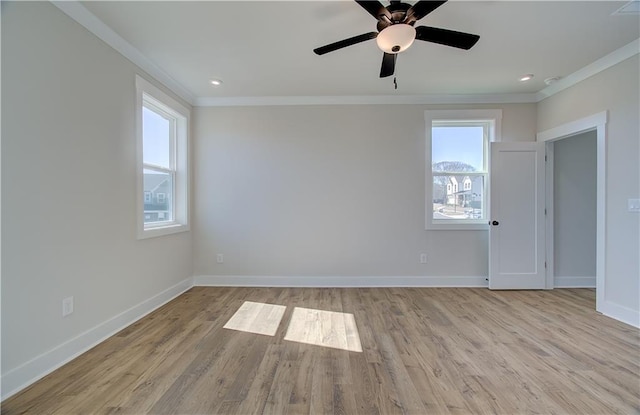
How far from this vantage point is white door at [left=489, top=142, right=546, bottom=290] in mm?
3777

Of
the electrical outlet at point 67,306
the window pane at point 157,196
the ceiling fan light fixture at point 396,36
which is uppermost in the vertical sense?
the ceiling fan light fixture at point 396,36

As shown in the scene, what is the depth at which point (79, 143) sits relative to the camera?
7.07 feet

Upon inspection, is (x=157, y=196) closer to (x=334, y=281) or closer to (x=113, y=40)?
(x=113, y=40)

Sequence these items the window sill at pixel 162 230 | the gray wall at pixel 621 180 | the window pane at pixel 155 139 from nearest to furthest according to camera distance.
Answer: the gray wall at pixel 621 180 → the window sill at pixel 162 230 → the window pane at pixel 155 139

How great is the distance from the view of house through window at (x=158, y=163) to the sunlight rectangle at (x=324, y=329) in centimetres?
209

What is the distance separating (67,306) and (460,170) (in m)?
4.67

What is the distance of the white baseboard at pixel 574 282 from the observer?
3.86 m

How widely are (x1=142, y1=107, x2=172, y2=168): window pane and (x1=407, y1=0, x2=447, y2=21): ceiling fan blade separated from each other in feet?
9.43

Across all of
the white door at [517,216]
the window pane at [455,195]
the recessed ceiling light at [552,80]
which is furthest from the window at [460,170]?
the recessed ceiling light at [552,80]

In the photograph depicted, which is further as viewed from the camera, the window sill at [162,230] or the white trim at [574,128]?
the white trim at [574,128]

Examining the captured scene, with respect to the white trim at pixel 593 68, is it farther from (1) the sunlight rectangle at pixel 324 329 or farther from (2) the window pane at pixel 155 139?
(2) the window pane at pixel 155 139

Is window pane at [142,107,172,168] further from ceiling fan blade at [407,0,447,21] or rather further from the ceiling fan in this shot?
ceiling fan blade at [407,0,447,21]

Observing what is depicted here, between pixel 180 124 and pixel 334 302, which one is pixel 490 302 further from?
pixel 180 124

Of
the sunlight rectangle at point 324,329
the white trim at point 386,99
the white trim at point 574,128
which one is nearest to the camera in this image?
the sunlight rectangle at point 324,329
